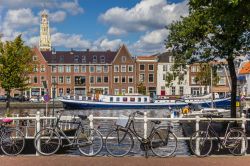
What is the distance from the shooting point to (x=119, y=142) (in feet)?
45.7

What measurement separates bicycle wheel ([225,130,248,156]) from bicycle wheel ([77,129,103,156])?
3.81 meters

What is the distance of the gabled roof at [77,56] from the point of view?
11406cm

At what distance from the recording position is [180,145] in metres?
23.8

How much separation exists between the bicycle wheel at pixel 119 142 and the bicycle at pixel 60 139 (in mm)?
316

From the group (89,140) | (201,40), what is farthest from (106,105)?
(89,140)

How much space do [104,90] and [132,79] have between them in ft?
23.3

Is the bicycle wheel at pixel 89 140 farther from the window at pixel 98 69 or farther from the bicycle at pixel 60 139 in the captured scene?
the window at pixel 98 69

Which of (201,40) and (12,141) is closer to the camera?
(12,141)

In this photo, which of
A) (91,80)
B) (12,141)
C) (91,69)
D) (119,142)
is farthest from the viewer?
(91,69)

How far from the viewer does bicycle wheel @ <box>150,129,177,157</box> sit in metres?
13.9

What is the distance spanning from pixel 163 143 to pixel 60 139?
9.85ft

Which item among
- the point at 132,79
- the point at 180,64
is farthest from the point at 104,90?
the point at 180,64

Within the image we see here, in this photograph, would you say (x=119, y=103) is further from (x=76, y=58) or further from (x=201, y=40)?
(x=201, y=40)

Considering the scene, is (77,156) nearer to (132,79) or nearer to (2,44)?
(2,44)
